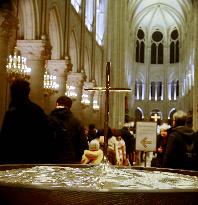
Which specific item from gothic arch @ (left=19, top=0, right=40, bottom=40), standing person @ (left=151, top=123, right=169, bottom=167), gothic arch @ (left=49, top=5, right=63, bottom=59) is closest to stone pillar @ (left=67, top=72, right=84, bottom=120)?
gothic arch @ (left=49, top=5, right=63, bottom=59)

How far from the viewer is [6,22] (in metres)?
11.1

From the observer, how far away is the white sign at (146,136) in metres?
8.40

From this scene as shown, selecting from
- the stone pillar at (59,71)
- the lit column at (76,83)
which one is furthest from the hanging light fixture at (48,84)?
the lit column at (76,83)

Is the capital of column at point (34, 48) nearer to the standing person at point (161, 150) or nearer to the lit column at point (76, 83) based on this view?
the lit column at point (76, 83)

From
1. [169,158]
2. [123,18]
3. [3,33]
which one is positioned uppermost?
[123,18]

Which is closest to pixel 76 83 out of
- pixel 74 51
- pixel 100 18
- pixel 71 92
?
pixel 71 92

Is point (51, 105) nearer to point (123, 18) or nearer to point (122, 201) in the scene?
point (123, 18)

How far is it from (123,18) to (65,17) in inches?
593

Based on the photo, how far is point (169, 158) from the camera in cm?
512

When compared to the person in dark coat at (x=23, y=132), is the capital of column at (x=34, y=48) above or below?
above

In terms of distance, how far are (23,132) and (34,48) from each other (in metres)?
→ 10.5

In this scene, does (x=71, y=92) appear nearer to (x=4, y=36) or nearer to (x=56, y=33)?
(x=56, y=33)

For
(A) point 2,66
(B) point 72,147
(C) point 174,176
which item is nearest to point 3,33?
(A) point 2,66

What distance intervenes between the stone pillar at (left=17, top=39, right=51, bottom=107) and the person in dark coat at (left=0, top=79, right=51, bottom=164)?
1019 cm
